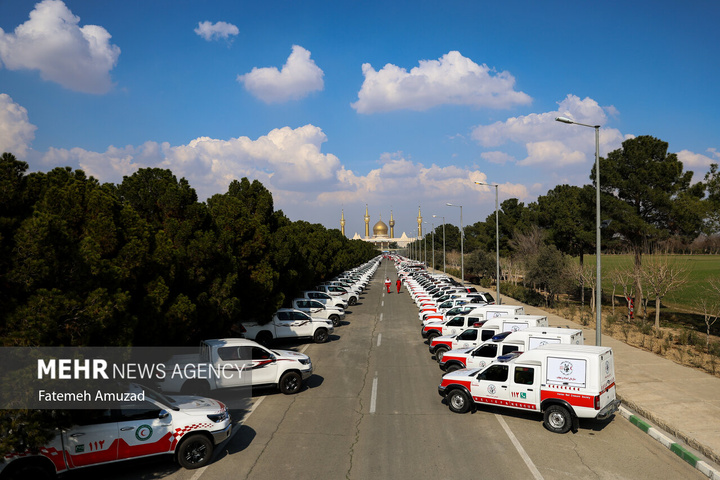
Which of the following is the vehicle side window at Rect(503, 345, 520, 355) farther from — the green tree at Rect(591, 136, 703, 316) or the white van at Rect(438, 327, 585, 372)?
the green tree at Rect(591, 136, 703, 316)

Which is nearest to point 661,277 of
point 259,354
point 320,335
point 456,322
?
point 456,322

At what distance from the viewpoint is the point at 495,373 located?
10.6 metres

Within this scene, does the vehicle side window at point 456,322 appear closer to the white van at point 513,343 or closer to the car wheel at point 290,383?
the white van at point 513,343

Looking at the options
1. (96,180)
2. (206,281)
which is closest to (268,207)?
(206,281)

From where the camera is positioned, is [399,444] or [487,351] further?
[487,351]

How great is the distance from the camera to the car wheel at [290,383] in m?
12.7

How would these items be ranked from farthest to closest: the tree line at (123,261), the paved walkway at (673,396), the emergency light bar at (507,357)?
the emergency light bar at (507,357)
the paved walkway at (673,396)
the tree line at (123,261)

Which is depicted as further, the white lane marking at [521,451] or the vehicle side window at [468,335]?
the vehicle side window at [468,335]

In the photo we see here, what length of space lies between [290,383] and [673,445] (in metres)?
8.93

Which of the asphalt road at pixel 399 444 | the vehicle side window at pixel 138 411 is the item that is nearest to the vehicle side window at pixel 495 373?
the asphalt road at pixel 399 444

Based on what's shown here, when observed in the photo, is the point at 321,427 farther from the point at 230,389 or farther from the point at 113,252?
the point at 113,252

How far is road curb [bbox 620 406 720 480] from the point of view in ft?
25.3

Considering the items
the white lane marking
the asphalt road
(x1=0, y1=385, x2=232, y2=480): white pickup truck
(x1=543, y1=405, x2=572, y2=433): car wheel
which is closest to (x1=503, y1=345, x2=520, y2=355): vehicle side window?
the asphalt road

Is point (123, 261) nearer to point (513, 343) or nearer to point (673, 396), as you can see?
point (513, 343)
